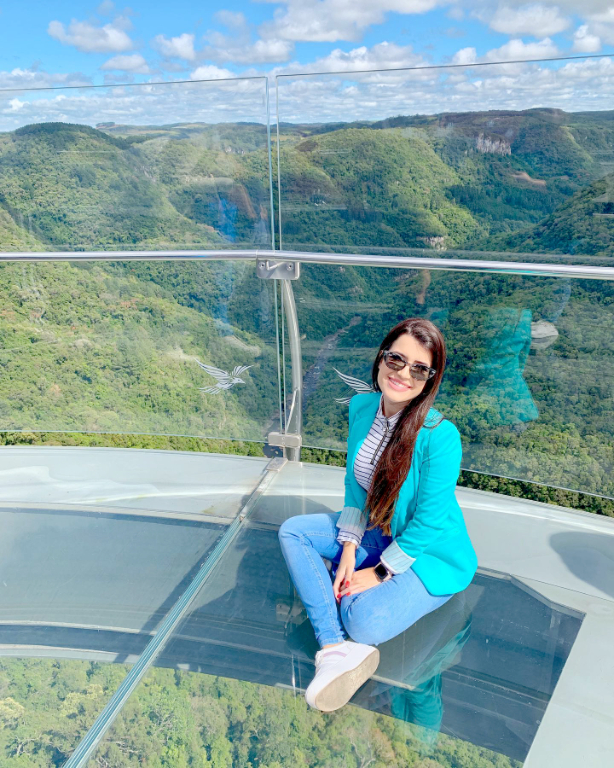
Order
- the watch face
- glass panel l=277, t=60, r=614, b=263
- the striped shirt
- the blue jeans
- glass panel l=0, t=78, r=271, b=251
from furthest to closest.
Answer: glass panel l=277, t=60, r=614, b=263 → glass panel l=0, t=78, r=271, b=251 → the striped shirt → the watch face → the blue jeans

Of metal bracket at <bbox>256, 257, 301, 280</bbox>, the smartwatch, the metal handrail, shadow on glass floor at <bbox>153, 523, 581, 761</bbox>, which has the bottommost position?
shadow on glass floor at <bbox>153, 523, 581, 761</bbox>

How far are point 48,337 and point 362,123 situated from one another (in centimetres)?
551

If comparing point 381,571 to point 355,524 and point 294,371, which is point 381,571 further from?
point 294,371

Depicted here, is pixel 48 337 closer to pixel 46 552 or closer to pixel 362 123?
pixel 46 552

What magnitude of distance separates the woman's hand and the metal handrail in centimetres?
111

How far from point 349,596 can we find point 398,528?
0.28 m

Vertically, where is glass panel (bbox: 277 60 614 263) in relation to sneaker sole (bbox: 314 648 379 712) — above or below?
above

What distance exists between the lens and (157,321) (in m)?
A: 3.07

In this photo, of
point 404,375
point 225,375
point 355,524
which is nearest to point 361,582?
point 355,524

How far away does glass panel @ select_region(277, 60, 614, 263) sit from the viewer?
425cm

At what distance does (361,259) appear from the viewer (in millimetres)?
2543

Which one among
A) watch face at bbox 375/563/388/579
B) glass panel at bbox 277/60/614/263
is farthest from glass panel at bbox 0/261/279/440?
watch face at bbox 375/563/388/579

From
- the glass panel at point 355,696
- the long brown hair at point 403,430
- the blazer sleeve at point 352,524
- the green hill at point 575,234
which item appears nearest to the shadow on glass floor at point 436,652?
the glass panel at point 355,696

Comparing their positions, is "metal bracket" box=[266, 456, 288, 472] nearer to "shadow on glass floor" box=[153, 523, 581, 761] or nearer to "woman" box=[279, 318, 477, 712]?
"shadow on glass floor" box=[153, 523, 581, 761]
